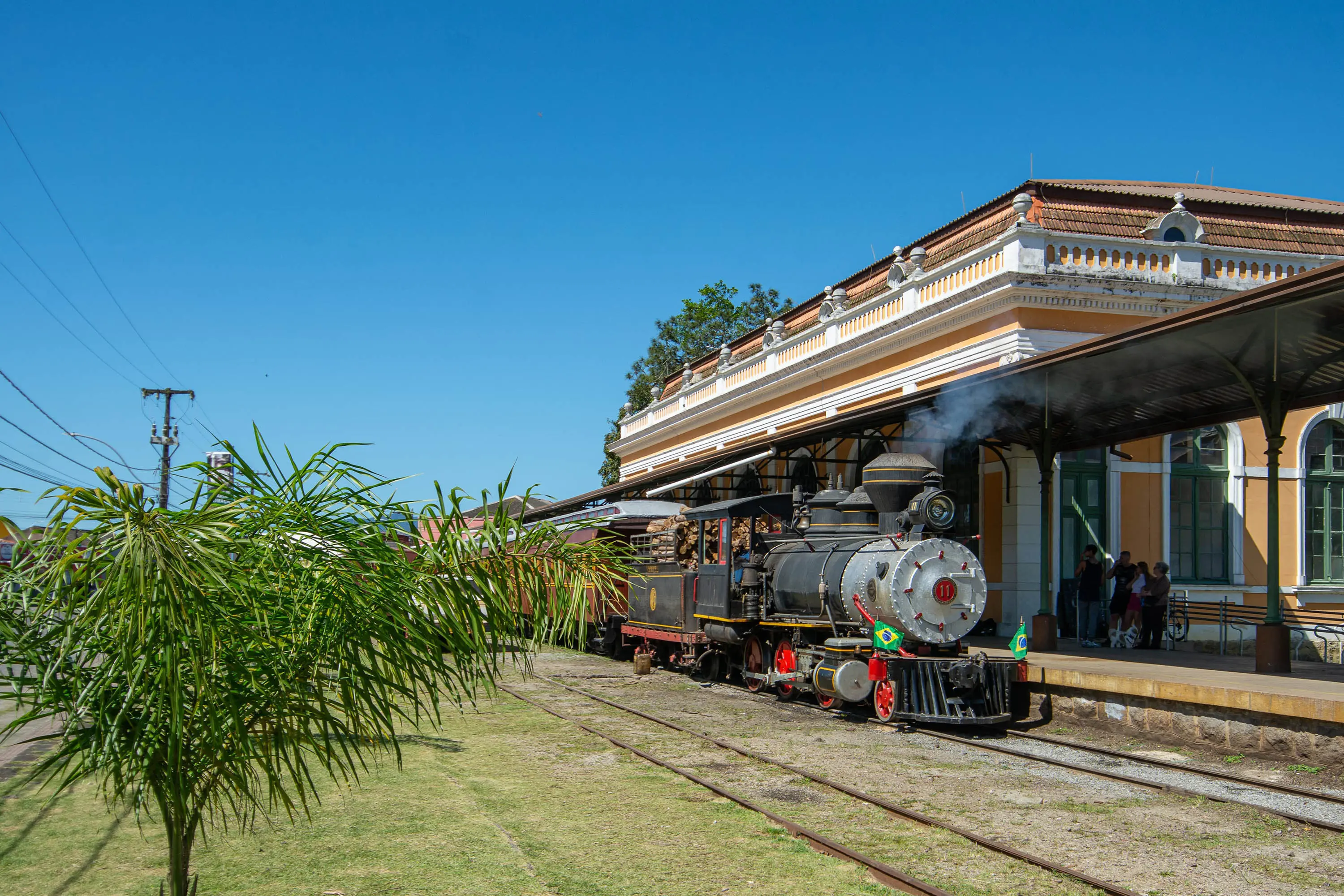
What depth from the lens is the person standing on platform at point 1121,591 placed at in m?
16.7

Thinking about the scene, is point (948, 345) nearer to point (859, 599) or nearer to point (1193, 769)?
point (859, 599)

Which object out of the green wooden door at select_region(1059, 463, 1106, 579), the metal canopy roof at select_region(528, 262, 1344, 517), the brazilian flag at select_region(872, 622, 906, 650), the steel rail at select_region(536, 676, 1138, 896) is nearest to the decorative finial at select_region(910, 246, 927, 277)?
the metal canopy roof at select_region(528, 262, 1344, 517)

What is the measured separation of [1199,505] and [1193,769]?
10.9 meters

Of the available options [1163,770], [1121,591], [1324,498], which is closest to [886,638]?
[1163,770]

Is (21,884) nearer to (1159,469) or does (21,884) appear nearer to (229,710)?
(229,710)

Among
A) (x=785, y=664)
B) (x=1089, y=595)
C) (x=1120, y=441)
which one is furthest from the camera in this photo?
(x=1089, y=595)

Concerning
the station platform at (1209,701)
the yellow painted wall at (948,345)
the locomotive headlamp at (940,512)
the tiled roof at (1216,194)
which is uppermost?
the tiled roof at (1216,194)

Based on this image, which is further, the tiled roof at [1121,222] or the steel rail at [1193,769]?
the tiled roof at [1121,222]

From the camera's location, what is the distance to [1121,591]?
658 inches

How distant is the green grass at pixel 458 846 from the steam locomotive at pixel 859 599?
2876 millimetres

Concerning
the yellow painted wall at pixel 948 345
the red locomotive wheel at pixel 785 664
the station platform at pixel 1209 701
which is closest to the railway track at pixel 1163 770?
the station platform at pixel 1209 701

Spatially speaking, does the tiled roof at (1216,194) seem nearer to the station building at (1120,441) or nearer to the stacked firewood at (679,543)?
the station building at (1120,441)

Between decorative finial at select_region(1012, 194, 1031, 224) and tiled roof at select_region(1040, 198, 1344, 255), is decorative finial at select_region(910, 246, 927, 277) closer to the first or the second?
tiled roof at select_region(1040, 198, 1344, 255)

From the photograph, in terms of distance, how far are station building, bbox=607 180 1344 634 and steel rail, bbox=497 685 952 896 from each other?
8.21 meters
